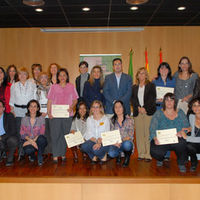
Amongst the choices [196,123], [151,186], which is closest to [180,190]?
[151,186]

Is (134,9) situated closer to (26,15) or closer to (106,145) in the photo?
(26,15)

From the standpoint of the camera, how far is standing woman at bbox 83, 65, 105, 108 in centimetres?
419

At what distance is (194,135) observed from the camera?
3.45 m

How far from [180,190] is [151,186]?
14.2 inches

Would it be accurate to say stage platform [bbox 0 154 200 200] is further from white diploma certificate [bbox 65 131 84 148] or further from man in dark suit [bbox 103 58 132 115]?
man in dark suit [bbox 103 58 132 115]

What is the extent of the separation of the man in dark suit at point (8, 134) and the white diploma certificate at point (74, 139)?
831 millimetres

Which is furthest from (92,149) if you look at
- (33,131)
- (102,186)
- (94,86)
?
(94,86)

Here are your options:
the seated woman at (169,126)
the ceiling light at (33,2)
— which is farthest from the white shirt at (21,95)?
the ceiling light at (33,2)

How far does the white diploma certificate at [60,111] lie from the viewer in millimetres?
3908

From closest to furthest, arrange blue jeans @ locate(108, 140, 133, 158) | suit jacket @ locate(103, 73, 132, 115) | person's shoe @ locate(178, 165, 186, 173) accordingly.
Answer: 1. person's shoe @ locate(178, 165, 186, 173)
2. blue jeans @ locate(108, 140, 133, 158)
3. suit jacket @ locate(103, 73, 132, 115)

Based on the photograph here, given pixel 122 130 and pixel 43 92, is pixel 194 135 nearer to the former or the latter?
pixel 122 130

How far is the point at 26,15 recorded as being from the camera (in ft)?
21.1

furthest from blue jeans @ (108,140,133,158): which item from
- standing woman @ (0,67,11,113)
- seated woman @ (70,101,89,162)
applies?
standing woman @ (0,67,11,113)

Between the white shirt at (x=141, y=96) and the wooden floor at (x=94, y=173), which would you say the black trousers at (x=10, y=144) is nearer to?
the wooden floor at (x=94, y=173)
